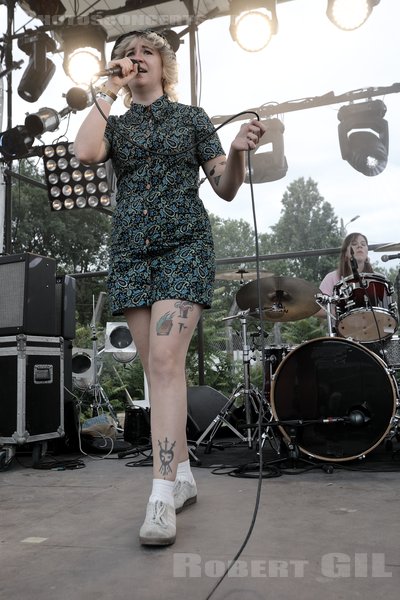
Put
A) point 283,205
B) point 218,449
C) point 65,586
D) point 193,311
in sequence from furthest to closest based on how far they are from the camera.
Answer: point 283,205 < point 218,449 < point 193,311 < point 65,586

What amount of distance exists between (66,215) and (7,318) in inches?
836

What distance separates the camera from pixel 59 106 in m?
5.34

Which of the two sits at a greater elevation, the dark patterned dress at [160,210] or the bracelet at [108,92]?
the bracelet at [108,92]

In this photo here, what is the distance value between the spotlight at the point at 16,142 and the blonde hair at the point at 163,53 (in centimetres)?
337

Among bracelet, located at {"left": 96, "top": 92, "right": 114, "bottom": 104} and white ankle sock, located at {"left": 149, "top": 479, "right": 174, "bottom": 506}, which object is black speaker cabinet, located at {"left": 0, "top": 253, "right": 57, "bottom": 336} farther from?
white ankle sock, located at {"left": 149, "top": 479, "right": 174, "bottom": 506}

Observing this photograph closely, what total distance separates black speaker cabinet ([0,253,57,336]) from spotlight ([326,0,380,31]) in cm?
333

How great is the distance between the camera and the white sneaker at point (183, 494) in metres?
1.89

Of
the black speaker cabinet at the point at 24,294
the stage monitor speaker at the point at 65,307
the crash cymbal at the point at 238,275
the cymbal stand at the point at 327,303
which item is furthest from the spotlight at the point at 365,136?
the black speaker cabinet at the point at 24,294

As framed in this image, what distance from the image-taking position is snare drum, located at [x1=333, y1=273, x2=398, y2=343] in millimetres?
3230

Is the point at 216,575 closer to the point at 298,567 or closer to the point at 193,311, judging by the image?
the point at 298,567

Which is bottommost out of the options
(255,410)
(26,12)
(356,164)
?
(255,410)

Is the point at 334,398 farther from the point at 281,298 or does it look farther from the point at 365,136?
the point at 365,136

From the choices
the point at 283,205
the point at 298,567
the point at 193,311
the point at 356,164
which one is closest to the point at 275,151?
the point at 356,164

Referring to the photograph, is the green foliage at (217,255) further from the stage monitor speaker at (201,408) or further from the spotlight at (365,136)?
the spotlight at (365,136)
